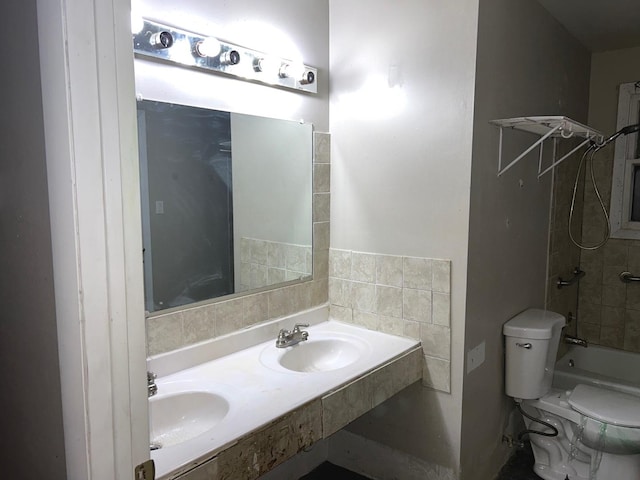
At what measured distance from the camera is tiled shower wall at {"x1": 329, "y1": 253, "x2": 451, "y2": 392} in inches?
82.0

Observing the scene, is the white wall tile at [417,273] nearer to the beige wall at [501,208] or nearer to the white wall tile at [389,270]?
the white wall tile at [389,270]

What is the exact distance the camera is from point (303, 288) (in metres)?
2.32

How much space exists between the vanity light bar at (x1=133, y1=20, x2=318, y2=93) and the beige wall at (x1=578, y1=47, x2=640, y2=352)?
7.21 ft

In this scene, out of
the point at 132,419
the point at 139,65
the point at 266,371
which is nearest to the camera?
the point at 132,419

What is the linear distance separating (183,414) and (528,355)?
1636mm

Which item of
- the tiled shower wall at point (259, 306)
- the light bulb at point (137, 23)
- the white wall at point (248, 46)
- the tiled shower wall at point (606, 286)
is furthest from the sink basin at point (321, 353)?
the tiled shower wall at point (606, 286)

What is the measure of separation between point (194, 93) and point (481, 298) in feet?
4.81

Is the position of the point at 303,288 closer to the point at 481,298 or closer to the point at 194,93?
the point at 481,298

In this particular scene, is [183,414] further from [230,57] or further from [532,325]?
[532,325]

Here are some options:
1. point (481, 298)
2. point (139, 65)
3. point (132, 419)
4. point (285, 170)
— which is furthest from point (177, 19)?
point (481, 298)

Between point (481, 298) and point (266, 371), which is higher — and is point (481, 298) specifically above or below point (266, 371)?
above

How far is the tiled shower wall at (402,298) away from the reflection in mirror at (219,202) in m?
0.22

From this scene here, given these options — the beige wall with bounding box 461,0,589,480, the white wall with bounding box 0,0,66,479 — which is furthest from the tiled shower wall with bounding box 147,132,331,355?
the white wall with bounding box 0,0,66,479

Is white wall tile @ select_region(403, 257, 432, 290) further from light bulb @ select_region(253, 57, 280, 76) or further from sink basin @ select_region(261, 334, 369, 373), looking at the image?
light bulb @ select_region(253, 57, 280, 76)
